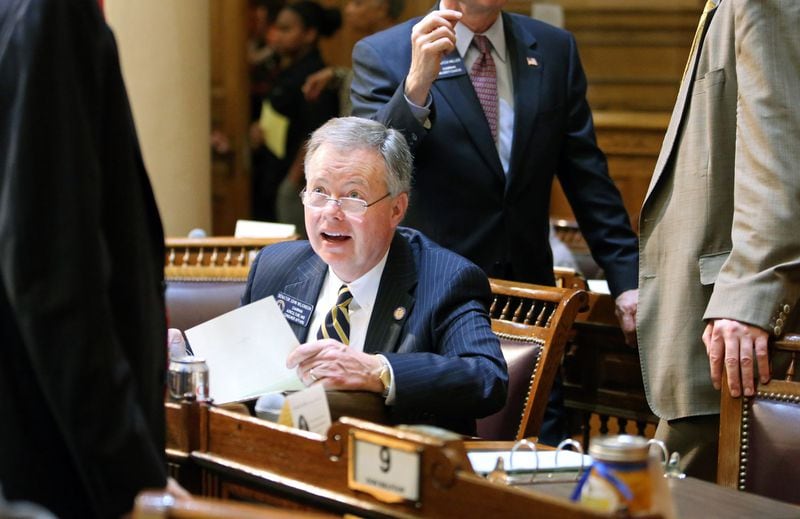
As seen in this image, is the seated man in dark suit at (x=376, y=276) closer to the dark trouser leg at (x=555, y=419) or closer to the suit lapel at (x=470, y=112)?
the suit lapel at (x=470, y=112)

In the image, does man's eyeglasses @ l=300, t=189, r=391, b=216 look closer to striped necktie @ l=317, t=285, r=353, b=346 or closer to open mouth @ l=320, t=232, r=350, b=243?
open mouth @ l=320, t=232, r=350, b=243

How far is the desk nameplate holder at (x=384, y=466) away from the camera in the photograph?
5.57 ft

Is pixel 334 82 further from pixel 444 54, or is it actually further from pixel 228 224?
pixel 444 54

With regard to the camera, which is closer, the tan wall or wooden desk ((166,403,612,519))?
wooden desk ((166,403,612,519))

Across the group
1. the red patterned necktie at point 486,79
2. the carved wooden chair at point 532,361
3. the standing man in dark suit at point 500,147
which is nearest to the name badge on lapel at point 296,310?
the carved wooden chair at point 532,361

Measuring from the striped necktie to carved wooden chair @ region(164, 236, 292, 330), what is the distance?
82 centimetres

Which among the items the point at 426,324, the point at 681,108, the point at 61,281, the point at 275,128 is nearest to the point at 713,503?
the point at 426,324

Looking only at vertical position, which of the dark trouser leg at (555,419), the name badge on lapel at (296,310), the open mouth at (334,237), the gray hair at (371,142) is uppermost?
the gray hair at (371,142)

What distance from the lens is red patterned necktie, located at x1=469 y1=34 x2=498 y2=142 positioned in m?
3.48

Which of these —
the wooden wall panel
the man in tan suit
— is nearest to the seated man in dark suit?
the man in tan suit

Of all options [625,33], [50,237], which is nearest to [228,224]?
[625,33]

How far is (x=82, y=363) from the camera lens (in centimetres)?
144

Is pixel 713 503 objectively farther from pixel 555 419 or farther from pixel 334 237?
pixel 555 419

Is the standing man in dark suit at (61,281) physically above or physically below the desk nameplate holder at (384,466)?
above
